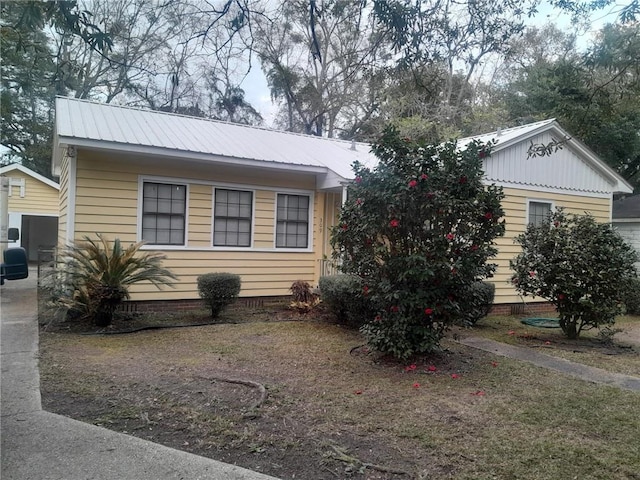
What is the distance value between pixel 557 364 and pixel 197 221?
22.1 ft

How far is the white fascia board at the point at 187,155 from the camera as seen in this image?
799 centimetres

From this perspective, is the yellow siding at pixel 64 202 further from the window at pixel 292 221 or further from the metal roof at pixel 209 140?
the window at pixel 292 221

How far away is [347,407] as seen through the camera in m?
4.24

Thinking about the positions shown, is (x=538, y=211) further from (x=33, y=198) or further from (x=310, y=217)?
(x=33, y=198)

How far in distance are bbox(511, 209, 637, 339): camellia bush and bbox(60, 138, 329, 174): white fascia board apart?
4566 millimetres

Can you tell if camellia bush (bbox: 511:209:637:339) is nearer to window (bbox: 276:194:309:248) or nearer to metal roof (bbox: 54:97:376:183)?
metal roof (bbox: 54:97:376:183)

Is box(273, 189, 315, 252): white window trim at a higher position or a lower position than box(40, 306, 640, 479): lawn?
higher

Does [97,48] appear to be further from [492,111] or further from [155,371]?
[492,111]

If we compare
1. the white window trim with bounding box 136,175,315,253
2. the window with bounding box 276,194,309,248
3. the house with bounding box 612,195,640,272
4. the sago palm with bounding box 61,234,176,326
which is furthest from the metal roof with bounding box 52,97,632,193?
the house with bounding box 612,195,640,272

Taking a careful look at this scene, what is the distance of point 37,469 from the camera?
2.98m

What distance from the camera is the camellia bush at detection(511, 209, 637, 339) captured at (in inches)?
293

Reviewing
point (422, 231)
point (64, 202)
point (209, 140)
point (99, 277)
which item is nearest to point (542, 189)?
point (422, 231)

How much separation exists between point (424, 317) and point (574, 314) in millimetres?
3613

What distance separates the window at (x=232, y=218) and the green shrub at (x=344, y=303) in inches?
99.0
